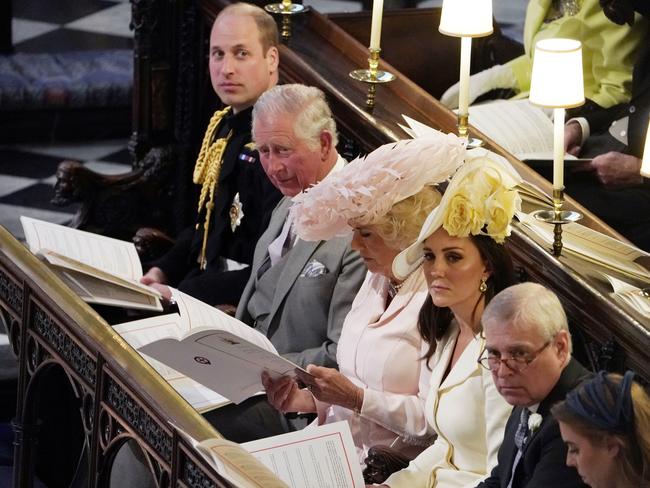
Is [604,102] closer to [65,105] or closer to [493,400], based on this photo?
[493,400]

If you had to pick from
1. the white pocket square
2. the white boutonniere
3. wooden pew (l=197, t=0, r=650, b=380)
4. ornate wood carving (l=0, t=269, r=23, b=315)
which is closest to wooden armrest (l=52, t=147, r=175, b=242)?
wooden pew (l=197, t=0, r=650, b=380)

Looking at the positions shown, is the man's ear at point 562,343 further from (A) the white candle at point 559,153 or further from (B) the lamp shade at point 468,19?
(B) the lamp shade at point 468,19

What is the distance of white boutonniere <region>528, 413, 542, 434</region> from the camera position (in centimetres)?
328

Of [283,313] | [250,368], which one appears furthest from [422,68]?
[250,368]

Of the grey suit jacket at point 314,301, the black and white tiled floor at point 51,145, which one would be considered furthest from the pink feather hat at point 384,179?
the black and white tiled floor at point 51,145

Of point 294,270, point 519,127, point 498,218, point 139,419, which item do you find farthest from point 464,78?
point 139,419

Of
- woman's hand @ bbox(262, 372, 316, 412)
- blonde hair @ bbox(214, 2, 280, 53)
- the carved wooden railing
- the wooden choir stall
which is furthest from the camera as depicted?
blonde hair @ bbox(214, 2, 280, 53)

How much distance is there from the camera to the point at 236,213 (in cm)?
535

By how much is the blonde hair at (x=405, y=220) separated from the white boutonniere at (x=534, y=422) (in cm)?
87

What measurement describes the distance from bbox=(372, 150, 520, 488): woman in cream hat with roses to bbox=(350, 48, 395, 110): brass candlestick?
4.07ft

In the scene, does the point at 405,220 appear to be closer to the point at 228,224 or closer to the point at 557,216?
the point at 557,216

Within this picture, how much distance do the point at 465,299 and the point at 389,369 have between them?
0.43 meters

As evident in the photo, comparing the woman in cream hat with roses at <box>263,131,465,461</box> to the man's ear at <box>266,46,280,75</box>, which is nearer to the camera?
the woman in cream hat with roses at <box>263,131,465,461</box>

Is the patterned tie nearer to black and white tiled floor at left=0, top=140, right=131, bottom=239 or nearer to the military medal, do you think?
the military medal
